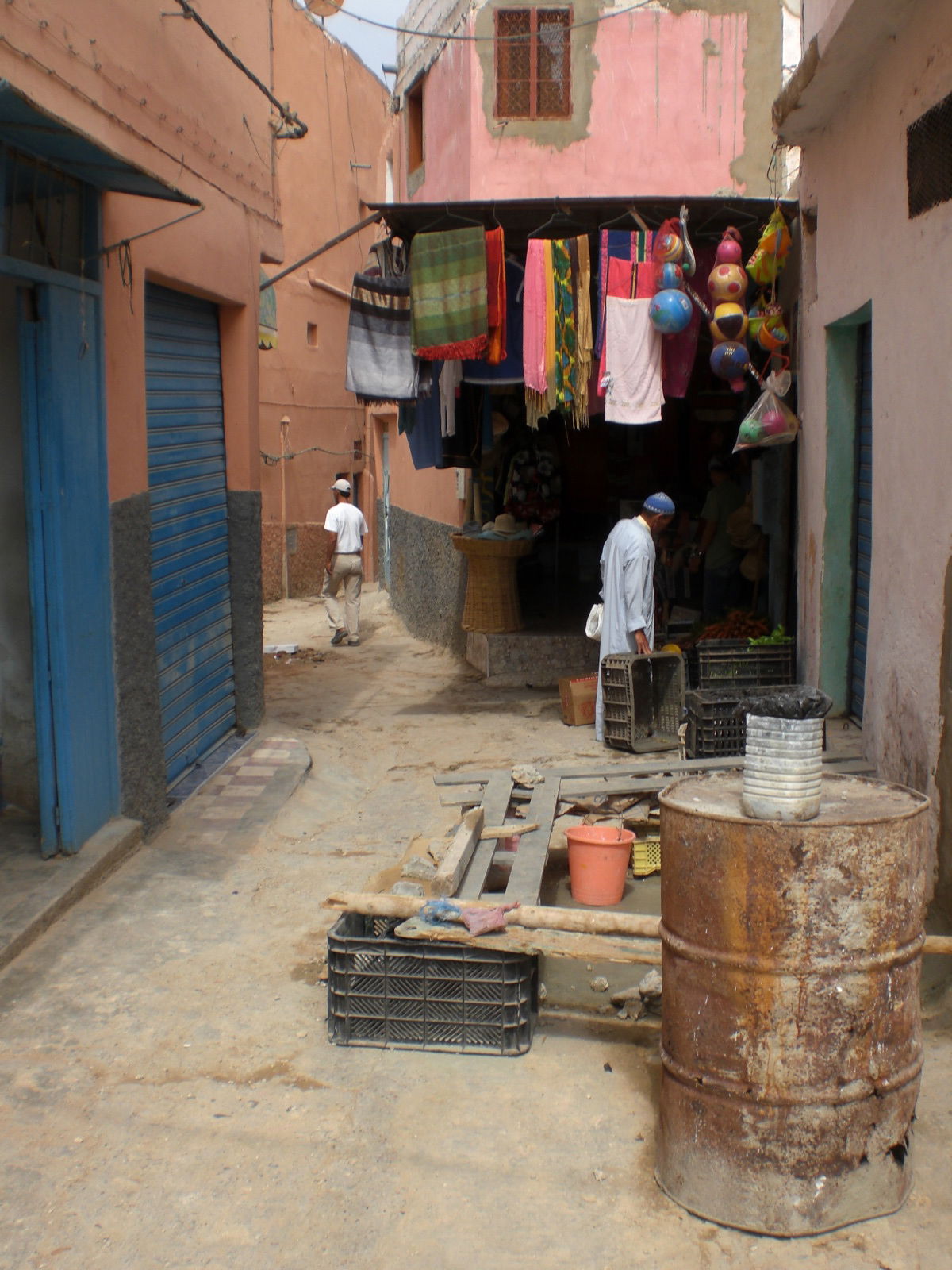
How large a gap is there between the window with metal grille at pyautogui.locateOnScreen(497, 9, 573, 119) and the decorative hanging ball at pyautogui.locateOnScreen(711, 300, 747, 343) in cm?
736

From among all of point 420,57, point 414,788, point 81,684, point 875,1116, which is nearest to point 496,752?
point 414,788

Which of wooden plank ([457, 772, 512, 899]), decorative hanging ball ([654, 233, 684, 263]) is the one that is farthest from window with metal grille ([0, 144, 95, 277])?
decorative hanging ball ([654, 233, 684, 263])

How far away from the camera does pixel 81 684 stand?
5.62m

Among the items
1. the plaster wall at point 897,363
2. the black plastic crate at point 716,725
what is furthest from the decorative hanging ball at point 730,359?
the black plastic crate at point 716,725

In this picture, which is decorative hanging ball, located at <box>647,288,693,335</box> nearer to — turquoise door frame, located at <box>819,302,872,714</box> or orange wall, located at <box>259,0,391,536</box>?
turquoise door frame, located at <box>819,302,872,714</box>

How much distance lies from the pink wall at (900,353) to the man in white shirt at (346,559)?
7972 millimetres

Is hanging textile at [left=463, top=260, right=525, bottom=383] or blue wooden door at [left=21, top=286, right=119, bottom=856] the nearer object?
blue wooden door at [left=21, top=286, right=119, bottom=856]

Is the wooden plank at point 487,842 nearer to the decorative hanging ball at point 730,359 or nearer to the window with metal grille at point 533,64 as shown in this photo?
the decorative hanging ball at point 730,359

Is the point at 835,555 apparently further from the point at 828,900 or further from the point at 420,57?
the point at 420,57

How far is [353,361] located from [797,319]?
10.5 ft

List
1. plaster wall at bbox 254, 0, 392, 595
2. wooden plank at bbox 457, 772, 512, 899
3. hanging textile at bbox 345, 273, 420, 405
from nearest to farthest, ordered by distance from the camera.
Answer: wooden plank at bbox 457, 772, 512, 899, hanging textile at bbox 345, 273, 420, 405, plaster wall at bbox 254, 0, 392, 595

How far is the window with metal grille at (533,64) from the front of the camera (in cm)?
1420

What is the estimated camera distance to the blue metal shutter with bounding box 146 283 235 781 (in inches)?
272

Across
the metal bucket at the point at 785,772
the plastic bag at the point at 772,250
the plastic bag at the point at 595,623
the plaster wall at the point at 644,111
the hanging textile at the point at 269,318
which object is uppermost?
the plaster wall at the point at 644,111
